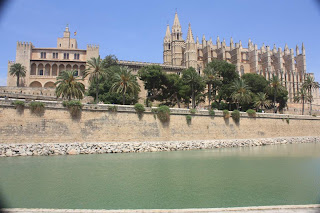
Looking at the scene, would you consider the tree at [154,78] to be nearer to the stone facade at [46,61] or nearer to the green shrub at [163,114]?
the stone facade at [46,61]

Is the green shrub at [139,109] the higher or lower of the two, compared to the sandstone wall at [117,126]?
higher

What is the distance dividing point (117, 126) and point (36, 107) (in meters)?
7.80

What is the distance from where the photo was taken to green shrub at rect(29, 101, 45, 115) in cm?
2569

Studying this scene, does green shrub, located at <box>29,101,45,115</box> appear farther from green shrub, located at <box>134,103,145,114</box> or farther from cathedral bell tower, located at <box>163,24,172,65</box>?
cathedral bell tower, located at <box>163,24,172,65</box>

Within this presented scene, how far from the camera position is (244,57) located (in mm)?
91938

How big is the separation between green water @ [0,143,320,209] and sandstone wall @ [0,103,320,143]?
4.50 meters

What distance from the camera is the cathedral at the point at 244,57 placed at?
82312 millimetres

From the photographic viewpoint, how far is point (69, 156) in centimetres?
2309

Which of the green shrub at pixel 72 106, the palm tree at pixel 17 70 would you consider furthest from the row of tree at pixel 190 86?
the green shrub at pixel 72 106

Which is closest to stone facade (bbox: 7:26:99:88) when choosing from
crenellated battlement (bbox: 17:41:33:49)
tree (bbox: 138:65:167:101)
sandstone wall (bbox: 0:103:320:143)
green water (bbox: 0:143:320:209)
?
crenellated battlement (bbox: 17:41:33:49)

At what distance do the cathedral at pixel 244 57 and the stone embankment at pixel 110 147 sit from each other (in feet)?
152

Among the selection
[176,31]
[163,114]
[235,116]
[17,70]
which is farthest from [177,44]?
[163,114]

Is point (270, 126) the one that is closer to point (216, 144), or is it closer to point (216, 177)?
point (216, 144)

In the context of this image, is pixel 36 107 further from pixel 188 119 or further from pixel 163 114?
pixel 188 119
